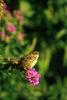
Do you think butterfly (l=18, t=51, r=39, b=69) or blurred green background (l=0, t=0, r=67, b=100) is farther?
blurred green background (l=0, t=0, r=67, b=100)

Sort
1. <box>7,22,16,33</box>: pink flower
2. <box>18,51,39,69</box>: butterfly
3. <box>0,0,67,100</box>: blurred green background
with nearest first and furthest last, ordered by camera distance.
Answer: <box>18,51,39,69</box>: butterfly → <box>7,22,16,33</box>: pink flower → <box>0,0,67,100</box>: blurred green background

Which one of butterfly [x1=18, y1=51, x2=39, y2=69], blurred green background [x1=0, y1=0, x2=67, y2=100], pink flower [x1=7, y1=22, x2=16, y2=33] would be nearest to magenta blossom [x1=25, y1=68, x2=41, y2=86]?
butterfly [x1=18, y1=51, x2=39, y2=69]

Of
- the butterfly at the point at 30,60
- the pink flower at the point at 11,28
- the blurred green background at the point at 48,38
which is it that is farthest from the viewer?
the blurred green background at the point at 48,38

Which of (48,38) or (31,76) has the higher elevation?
(48,38)

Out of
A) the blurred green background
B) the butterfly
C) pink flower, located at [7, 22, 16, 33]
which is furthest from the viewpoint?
the blurred green background

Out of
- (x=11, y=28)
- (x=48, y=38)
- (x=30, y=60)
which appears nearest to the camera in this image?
(x=30, y=60)

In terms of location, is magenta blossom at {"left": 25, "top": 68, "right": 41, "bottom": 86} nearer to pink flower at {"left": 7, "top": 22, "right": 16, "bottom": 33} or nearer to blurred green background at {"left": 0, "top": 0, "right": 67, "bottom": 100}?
pink flower at {"left": 7, "top": 22, "right": 16, "bottom": 33}

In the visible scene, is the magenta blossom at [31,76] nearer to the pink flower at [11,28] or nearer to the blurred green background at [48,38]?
the pink flower at [11,28]

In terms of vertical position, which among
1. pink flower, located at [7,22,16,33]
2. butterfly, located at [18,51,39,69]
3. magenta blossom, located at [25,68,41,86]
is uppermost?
pink flower, located at [7,22,16,33]

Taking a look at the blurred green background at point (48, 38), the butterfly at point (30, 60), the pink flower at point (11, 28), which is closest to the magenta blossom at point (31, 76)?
the butterfly at point (30, 60)

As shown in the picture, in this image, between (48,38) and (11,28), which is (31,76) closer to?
(11,28)

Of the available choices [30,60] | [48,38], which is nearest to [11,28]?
[48,38]

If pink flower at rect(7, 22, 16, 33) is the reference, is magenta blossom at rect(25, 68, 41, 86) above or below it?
below

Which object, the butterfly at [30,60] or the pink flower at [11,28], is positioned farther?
the pink flower at [11,28]
